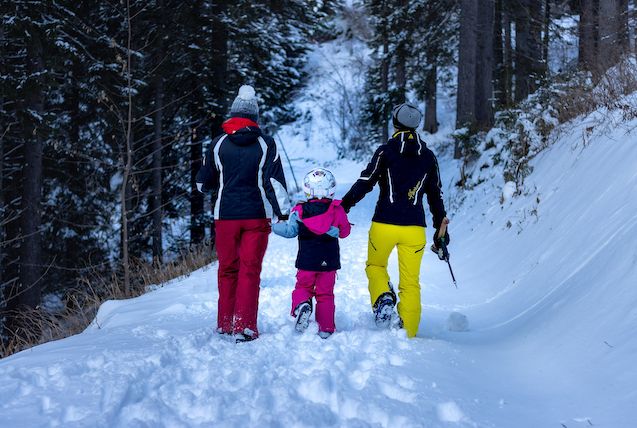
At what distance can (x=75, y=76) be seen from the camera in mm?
11672

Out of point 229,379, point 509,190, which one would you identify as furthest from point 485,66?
point 229,379

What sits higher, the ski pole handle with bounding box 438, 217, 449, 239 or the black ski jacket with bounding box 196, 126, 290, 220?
the black ski jacket with bounding box 196, 126, 290, 220

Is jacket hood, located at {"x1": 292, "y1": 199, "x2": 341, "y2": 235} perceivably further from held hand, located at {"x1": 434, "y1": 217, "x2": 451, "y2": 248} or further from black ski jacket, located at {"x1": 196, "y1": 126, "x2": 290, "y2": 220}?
held hand, located at {"x1": 434, "y1": 217, "x2": 451, "y2": 248}

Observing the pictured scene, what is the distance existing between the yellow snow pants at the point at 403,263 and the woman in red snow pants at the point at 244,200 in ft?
2.98

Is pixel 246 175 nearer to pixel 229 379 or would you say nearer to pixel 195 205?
pixel 229 379

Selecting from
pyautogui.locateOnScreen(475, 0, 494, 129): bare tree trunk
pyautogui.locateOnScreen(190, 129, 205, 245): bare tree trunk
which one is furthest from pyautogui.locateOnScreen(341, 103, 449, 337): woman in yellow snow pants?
pyautogui.locateOnScreen(190, 129, 205, 245): bare tree trunk

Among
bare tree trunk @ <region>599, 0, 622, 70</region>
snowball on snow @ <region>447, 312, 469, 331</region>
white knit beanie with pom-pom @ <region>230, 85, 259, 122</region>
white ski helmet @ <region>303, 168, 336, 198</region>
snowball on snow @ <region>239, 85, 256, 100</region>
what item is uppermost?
bare tree trunk @ <region>599, 0, 622, 70</region>

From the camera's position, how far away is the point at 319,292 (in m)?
4.55

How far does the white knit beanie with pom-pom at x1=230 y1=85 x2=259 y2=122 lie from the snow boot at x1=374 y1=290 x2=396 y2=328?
6.46 feet

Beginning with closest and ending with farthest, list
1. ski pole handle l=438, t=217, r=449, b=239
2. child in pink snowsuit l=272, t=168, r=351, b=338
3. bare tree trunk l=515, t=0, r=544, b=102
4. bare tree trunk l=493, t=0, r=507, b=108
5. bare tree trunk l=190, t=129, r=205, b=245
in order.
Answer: child in pink snowsuit l=272, t=168, r=351, b=338 → ski pole handle l=438, t=217, r=449, b=239 → bare tree trunk l=190, t=129, r=205, b=245 → bare tree trunk l=515, t=0, r=544, b=102 → bare tree trunk l=493, t=0, r=507, b=108

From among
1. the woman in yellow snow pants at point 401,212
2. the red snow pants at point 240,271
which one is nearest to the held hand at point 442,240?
the woman in yellow snow pants at point 401,212

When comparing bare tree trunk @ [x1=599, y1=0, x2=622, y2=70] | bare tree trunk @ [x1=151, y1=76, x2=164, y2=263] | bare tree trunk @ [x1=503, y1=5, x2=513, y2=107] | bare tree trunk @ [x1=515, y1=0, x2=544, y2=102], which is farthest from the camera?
bare tree trunk @ [x1=503, y1=5, x2=513, y2=107]

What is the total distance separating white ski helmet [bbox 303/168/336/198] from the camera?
14.9 ft

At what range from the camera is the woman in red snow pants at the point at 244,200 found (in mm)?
4414
